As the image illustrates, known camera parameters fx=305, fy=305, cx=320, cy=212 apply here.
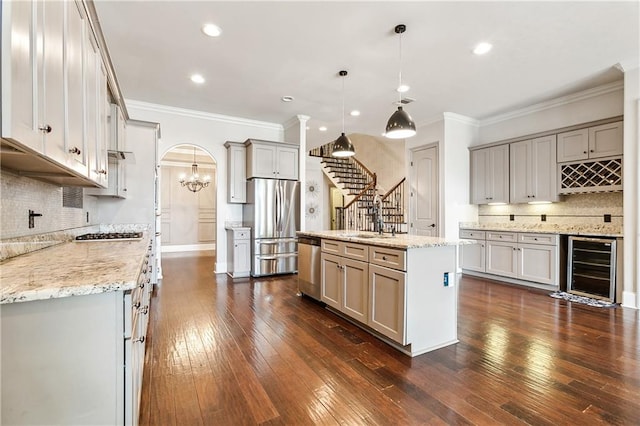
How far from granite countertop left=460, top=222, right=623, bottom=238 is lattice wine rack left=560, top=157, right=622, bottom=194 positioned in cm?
57

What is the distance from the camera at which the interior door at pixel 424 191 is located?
232 inches

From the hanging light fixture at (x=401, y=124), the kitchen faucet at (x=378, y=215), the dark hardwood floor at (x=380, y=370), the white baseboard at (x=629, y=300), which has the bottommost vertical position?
the dark hardwood floor at (x=380, y=370)

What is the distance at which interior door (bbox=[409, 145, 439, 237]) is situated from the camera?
19.3ft

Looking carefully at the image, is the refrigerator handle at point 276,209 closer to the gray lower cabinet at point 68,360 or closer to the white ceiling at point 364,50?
the white ceiling at point 364,50

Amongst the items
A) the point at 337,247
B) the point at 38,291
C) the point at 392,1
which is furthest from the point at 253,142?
the point at 38,291

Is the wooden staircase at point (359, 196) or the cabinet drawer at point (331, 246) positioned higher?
the wooden staircase at point (359, 196)

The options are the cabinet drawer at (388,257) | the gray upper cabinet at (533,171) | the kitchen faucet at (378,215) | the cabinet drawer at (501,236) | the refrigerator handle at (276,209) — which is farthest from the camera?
the refrigerator handle at (276,209)

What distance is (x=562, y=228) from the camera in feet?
15.9

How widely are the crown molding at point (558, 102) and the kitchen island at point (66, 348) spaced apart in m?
6.15

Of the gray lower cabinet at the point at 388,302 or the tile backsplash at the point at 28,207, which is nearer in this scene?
the tile backsplash at the point at 28,207

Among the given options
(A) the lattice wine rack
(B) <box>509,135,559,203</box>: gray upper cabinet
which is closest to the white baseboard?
(A) the lattice wine rack

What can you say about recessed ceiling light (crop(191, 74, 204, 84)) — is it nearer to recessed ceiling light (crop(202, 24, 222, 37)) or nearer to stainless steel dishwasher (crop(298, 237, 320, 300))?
recessed ceiling light (crop(202, 24, 222, 37))

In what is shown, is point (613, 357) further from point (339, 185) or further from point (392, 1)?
point (339, 185)

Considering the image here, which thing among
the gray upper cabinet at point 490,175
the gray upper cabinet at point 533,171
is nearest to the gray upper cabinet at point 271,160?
the gray upper cabinet at point 490,175
